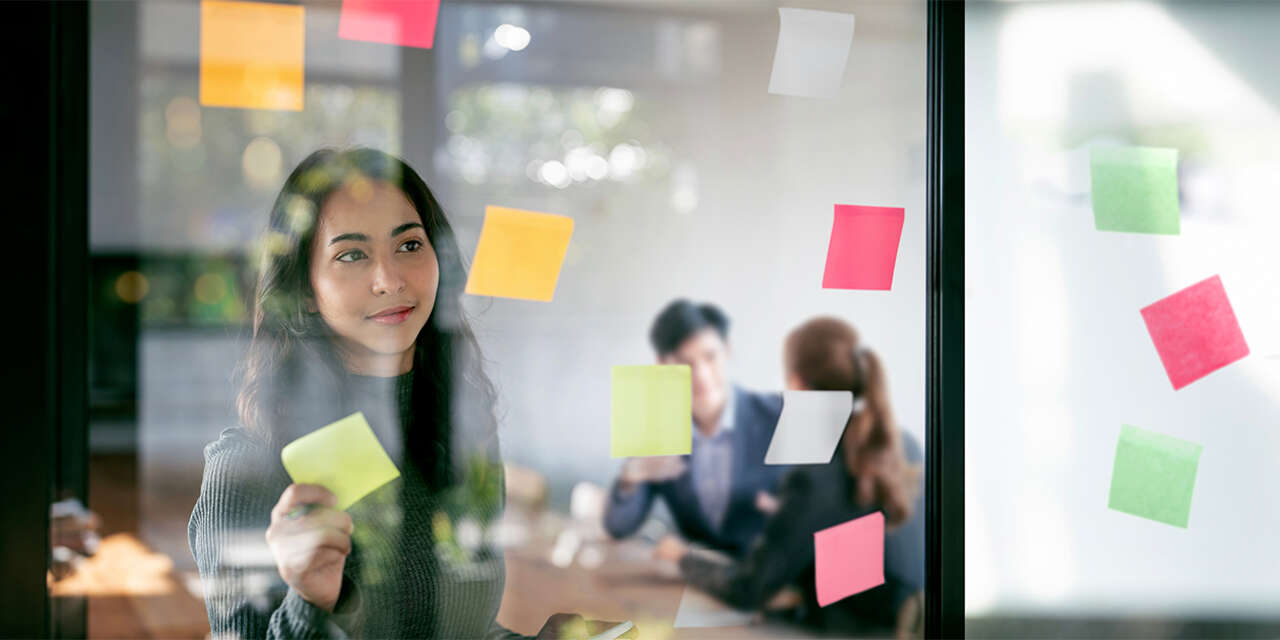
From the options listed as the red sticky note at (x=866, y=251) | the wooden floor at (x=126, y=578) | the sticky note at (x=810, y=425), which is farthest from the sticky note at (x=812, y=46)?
the wooden floor at (x=126, y=578)

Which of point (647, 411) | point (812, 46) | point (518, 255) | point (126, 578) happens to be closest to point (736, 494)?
point (647, 411)

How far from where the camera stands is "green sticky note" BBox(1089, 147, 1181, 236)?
54.5 inches

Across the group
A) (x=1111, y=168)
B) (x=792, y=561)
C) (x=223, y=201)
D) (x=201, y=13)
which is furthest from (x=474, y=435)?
(x=1111, y=168)

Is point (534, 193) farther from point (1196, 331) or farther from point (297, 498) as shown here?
point (1196, 331)

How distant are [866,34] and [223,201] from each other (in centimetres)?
95

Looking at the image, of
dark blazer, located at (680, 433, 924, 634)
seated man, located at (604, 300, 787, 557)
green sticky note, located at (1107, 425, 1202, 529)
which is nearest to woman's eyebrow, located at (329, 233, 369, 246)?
seated man, located at (604, 300, 787, 557)

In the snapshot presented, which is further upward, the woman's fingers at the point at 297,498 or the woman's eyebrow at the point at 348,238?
the woman's eyebrow at the point at 348,238

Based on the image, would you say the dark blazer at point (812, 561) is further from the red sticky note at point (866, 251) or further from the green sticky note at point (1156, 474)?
the green sticky note at point (1156, 474)

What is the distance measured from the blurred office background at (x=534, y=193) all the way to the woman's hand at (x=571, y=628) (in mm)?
18

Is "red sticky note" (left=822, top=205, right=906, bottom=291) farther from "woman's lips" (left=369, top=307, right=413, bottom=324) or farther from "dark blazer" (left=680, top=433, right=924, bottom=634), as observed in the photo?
"woman's lips" (left=369, top=307, right=413, bottom=324)

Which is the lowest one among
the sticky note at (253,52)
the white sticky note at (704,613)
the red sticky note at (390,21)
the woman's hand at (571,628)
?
the white sticky note at (704,613)

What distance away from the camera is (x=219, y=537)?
1.07 metres

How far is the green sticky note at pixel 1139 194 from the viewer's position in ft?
4.54

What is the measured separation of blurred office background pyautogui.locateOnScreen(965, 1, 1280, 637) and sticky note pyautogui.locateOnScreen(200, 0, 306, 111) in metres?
1.05
